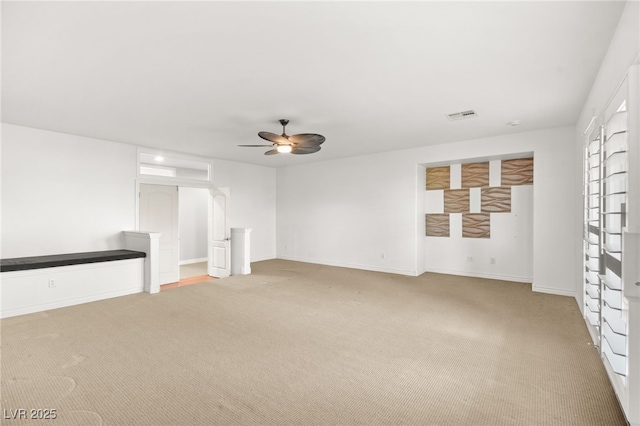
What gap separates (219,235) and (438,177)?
5126mm

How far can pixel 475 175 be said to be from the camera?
20.9ft

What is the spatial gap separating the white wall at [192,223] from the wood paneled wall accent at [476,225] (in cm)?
685

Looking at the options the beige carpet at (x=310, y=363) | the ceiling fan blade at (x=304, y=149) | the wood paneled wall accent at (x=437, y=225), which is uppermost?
the ceiling fan blade at (x=304, y=149)

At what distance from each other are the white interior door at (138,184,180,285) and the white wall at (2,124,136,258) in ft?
1.63

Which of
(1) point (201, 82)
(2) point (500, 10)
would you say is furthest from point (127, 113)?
(2) point (500, 10)

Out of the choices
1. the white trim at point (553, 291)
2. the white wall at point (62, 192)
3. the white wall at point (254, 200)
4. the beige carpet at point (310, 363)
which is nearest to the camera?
the beige carpet at point (310, 363)

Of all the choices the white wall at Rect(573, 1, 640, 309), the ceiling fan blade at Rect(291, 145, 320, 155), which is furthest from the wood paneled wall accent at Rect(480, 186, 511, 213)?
the ceiling fan blade at Rect(291, 145, 320, 155)

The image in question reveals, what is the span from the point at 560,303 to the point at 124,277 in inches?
264

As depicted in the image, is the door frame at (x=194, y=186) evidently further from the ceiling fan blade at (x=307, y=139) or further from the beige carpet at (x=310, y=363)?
the ceiling fan blade at (x=307, y=139)

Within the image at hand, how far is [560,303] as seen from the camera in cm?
452

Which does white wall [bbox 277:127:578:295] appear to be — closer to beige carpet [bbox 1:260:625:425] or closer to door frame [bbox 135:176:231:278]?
beige carpet [bbox 1:260:625:425]

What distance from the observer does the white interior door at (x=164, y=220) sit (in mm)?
6484

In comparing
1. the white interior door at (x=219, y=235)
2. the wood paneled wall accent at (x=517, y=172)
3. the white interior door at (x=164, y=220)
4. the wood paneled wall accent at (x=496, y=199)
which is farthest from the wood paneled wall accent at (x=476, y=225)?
the white interior door at (x=164, y=220)

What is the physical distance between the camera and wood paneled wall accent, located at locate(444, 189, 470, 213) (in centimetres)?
648
